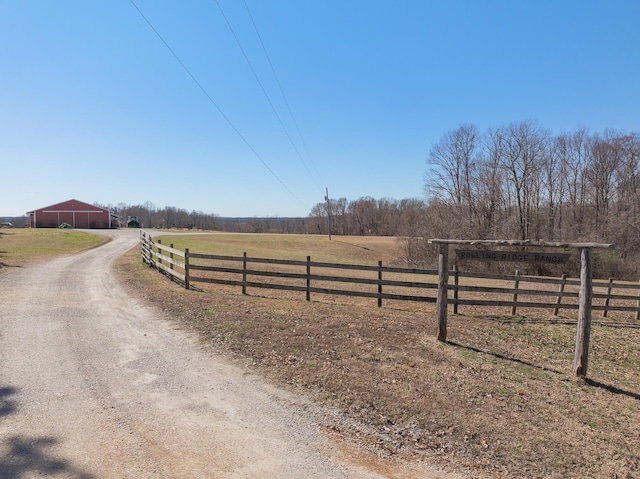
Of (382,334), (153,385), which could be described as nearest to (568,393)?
(382,334)

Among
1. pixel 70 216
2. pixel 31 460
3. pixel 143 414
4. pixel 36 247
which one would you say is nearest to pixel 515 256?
pixel 143 414

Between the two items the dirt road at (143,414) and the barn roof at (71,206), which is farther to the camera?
the barn roof at (71,206)

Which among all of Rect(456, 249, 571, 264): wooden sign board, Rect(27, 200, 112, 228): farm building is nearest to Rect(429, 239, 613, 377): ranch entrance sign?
Rect(456, 249, 571, 264): wooden sign board

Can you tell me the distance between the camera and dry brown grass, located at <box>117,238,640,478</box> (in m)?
3.49

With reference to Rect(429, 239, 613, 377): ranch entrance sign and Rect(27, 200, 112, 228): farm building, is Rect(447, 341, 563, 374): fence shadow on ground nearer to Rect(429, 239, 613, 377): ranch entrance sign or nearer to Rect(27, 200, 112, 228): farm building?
Rect(429, 239, 613, 377): ranch entrance sign

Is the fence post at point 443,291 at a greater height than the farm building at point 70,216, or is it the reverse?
the farm building at point 70,216

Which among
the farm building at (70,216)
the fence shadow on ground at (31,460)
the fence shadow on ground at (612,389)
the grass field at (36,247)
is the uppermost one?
the farm building at (70,216)

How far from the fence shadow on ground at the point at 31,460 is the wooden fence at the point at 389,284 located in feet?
24.0

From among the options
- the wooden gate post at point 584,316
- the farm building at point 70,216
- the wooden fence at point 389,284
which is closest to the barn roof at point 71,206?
the farm building at point 70,216

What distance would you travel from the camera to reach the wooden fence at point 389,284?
9523 mm

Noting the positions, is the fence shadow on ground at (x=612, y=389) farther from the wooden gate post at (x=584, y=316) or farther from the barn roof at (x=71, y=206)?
the barn roof at (x=71, y=206)

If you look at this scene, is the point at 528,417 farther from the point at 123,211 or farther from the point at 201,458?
the point at 123,211

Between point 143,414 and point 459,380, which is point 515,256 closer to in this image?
point 459,380

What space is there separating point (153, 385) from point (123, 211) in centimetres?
16019
